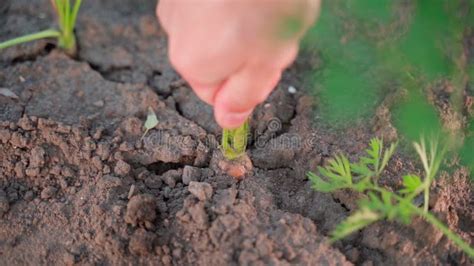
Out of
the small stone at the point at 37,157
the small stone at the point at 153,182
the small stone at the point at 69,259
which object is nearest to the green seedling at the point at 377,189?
the small stone at the point at 153,182

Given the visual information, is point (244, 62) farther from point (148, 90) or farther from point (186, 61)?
point (148, 90)

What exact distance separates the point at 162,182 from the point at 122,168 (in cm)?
12

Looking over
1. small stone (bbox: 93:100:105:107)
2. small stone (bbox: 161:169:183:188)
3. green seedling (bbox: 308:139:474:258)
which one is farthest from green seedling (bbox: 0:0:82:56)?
green seedling (bbox: 308:139:474:258)

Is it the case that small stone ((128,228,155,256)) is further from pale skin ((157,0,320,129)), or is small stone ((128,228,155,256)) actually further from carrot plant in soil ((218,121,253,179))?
pale skin ((157,0,320,129))

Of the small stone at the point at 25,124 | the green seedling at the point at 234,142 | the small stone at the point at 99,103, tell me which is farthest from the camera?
the small stone at the point at 99,103

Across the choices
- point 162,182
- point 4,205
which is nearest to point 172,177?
point 162,182

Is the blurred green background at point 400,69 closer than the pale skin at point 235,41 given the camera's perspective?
No

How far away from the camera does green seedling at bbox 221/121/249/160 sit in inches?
60.8

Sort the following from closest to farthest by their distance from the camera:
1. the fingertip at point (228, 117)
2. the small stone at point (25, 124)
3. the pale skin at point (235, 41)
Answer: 1. the pale skin at point (235, 41)
2. the fingertip at point (228, 117)
3. the small stone at point (25, 124)

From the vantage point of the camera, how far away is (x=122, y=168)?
161 centimetres

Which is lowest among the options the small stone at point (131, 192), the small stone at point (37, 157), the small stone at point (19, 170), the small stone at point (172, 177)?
the small stone at point (19, 170)

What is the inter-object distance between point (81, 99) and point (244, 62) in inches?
37.4

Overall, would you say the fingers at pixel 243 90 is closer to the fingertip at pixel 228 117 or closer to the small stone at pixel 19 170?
the fingertip at pixel 228 117

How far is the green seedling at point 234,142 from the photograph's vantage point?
1.55m
